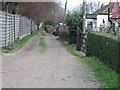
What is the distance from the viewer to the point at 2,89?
799 cm

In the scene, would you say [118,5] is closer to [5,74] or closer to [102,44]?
[102,44]

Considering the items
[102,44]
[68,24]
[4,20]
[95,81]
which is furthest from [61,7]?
[95,81]

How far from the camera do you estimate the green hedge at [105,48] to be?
423 inches

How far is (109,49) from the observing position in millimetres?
12000

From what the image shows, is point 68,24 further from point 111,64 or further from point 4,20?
point 111,64

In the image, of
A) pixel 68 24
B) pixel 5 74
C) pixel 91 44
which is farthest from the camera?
pixel 68 24

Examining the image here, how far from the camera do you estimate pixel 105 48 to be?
42.2ft

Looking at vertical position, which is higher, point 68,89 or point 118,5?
point 118,5

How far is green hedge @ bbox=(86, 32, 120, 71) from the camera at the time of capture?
10.7 m

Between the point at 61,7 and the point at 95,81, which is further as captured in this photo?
the point at 61,7

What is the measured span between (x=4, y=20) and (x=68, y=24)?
9.34 m

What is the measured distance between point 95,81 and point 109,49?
2902mm

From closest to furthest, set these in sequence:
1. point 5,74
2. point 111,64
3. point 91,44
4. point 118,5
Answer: point 5,74 → point 111,64 → point 91,44 → point 118,5

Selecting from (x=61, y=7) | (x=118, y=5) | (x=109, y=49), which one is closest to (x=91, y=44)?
(x=109, y=49)
